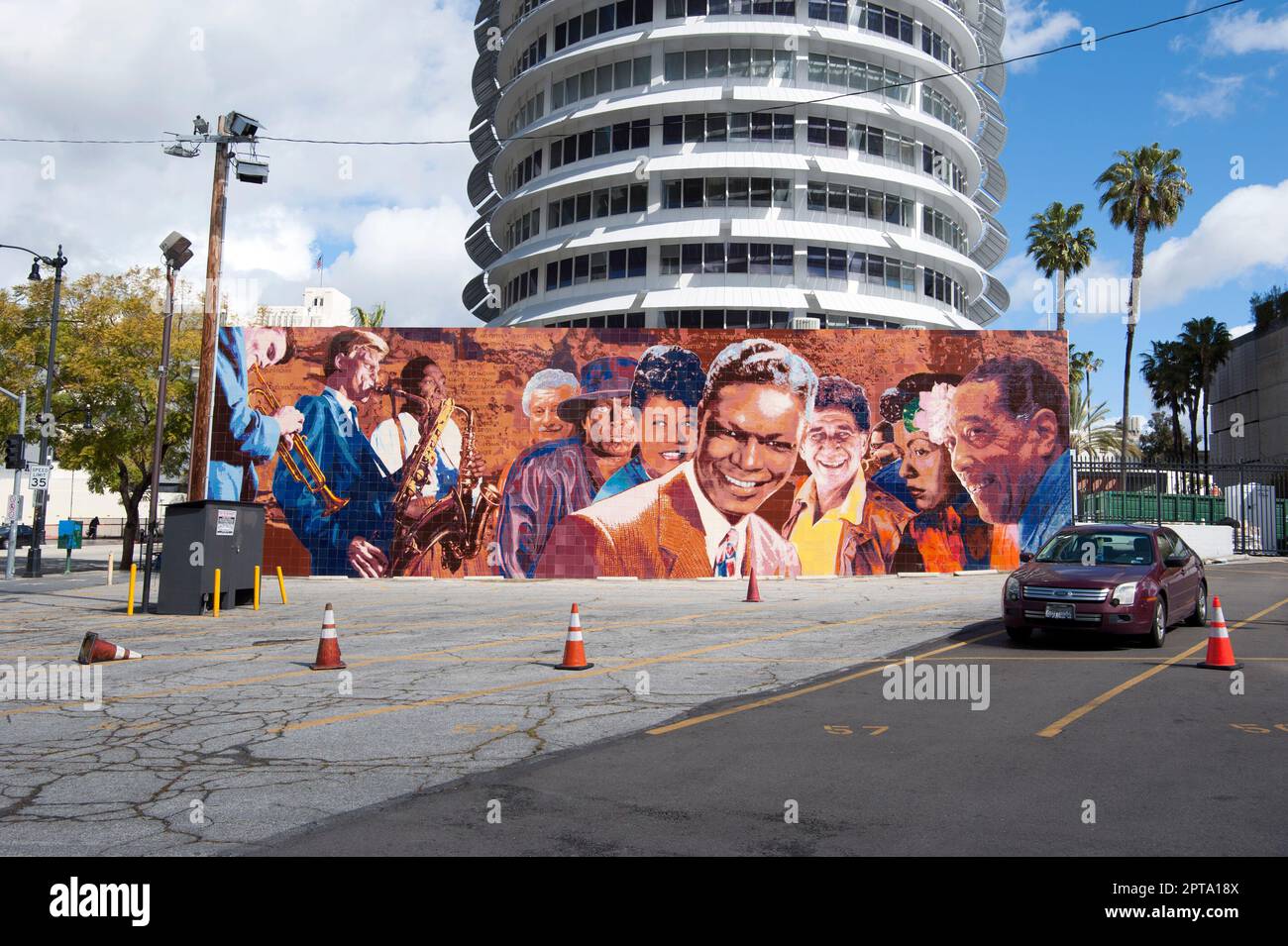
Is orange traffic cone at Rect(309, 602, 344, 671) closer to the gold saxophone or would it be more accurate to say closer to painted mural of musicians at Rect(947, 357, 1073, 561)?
the gold saxophone

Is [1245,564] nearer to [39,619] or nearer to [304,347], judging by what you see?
[304,347]

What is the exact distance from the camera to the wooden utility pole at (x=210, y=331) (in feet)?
62.2

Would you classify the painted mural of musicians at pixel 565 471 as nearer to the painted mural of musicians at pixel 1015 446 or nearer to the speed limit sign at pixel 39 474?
the painted mural of musicians at pixel 1015 446

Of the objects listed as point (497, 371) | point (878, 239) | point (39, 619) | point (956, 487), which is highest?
point (878, 239)

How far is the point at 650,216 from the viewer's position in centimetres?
3997

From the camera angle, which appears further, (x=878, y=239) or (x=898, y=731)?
(x=878, y=239)

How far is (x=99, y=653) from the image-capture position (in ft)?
36.7

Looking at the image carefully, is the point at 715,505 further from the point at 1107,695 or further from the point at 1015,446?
the point at 1107,695

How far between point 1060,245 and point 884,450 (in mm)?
34518

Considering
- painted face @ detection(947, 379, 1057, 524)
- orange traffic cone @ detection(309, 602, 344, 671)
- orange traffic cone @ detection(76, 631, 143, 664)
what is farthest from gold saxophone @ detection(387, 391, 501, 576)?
orange traffic cone @ detection(309, 602, 344, 671)

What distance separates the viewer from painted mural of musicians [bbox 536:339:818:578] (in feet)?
84.4

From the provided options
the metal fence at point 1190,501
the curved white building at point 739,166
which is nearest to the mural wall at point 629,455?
the metal fence at point 1190,501

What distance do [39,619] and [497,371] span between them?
1253 cm
